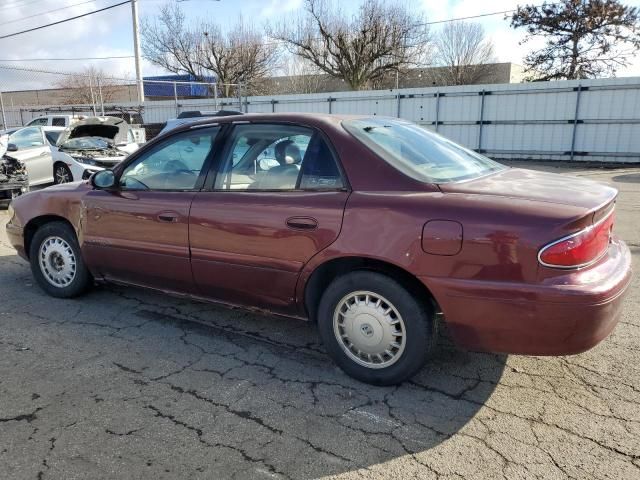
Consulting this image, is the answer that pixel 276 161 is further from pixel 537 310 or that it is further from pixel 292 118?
pixel 537 310

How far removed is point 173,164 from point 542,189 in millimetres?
2586

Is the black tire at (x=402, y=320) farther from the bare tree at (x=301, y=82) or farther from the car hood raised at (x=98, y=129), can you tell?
the bare tree at (x=301, y=82)

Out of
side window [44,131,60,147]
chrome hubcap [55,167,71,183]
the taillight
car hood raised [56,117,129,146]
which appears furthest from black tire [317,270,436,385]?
side window [44,131,60,147]

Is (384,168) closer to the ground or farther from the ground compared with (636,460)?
farther from the ground

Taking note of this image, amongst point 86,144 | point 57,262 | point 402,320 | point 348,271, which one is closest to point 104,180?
point 57,262

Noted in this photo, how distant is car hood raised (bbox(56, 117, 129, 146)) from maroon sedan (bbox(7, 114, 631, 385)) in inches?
342

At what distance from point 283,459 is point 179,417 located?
68 centimetres

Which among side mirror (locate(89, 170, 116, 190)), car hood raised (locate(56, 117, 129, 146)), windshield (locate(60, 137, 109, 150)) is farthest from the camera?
car hood raised (locate(56, 117, 129, 146))

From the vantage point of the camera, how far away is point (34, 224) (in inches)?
184

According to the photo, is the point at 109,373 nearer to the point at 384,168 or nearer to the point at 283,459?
the point at 283,459

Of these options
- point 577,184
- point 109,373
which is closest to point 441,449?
point 577,184

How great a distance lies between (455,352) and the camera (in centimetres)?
351

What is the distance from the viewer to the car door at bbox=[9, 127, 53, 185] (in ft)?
34.8

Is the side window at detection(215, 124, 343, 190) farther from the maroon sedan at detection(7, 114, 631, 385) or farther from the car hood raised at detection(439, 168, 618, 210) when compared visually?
the car hood raised at detection(439, 168, 618, 210)
